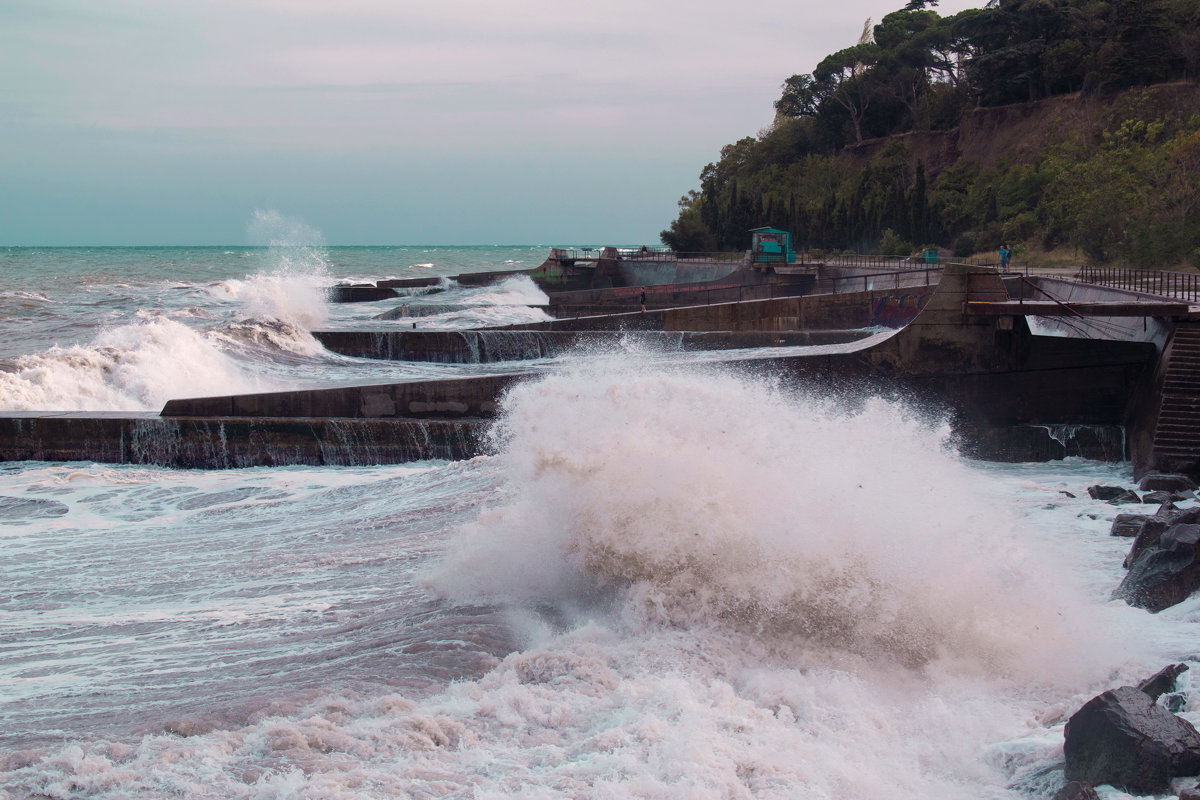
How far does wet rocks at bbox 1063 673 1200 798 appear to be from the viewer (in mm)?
4504

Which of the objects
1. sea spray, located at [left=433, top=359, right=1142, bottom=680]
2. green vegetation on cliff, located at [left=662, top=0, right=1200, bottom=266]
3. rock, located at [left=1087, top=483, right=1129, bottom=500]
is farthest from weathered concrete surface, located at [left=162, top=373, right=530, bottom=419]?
green vegetation on cliff, located at [left=662, top=0, right=1200, bottom=266]

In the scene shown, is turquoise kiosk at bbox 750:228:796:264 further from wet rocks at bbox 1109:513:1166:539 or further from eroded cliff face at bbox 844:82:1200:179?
wet rocks at bbox 1109:513:1166:539

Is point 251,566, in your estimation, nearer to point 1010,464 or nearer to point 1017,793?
point 1017,793

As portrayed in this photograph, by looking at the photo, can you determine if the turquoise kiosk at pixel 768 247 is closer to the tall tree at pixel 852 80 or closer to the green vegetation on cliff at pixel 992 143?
the green vegetation on cliff at pixel 992 143

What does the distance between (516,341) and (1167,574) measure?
16181 mm

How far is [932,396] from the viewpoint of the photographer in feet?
53.0

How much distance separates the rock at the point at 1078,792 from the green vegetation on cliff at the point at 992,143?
27393 millimetres

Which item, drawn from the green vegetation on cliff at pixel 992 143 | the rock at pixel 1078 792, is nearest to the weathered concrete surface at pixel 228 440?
the rock at pixel 1078 792

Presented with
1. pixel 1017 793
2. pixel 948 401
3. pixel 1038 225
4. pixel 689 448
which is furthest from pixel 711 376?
pixel 1038 225

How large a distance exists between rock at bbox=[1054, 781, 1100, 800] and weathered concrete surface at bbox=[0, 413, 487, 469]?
33.1ft

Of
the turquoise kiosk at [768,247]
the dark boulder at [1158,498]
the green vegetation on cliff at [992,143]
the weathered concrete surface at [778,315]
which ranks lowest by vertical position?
the dark boulder at [1158,498]

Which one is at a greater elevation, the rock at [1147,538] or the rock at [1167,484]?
the rock at [1147,538]

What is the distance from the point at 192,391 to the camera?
18.6 m

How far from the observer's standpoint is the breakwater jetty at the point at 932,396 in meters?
13.4
